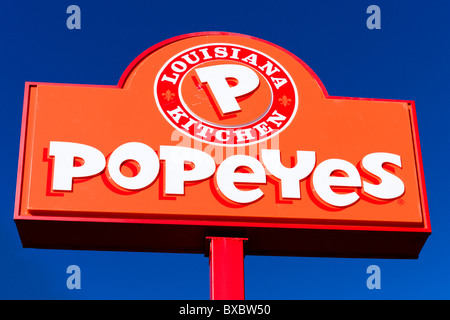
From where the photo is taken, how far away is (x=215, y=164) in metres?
10.5

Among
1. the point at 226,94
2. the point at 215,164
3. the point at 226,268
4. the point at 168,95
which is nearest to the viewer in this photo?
the point at 226,268

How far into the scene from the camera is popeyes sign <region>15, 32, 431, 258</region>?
10031 mm

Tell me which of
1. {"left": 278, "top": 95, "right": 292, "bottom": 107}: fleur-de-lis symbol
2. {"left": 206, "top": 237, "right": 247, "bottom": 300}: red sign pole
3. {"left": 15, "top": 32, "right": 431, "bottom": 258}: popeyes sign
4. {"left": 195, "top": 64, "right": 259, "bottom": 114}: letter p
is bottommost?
{"left": 206, "top": 237, "right": 247, "bottom": 300}: red sign pole

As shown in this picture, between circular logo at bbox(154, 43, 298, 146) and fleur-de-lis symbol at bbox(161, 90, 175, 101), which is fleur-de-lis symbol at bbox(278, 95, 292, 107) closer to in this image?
circular logo at bbox(154, 43, 298, 146)

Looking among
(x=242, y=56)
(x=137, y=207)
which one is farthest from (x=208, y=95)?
(x=137, y=207)

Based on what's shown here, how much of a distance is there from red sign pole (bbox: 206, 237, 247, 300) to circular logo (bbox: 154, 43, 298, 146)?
1.40 m

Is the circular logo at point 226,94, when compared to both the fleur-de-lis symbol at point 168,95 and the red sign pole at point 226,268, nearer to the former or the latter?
the fleur-de-lis symbol at point 168,95

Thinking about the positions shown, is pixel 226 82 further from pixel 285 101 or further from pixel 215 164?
pixel 215 164

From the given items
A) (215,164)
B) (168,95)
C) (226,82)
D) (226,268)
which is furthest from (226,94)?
(226,268)

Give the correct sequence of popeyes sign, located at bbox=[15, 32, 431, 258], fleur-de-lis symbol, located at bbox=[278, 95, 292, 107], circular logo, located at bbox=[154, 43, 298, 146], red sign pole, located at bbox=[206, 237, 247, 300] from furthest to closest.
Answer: fleur-de-lis symbol, located at bbox=[278, 95, 292, 107]
circular logo, located at bbox=[154, 43, 298, 146]
popeyes sign, located at bbox=[15, 32, 431, 258]
red sign pole, located at bbox=[206, 237, 247, 300]

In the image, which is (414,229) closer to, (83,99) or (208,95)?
(208,95)

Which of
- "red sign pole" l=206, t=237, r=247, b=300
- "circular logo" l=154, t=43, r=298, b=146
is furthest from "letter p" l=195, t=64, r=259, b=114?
"red sign pole" l=206, t=237, r=247, b=300

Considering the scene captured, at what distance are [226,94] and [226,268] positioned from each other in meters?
2.61
